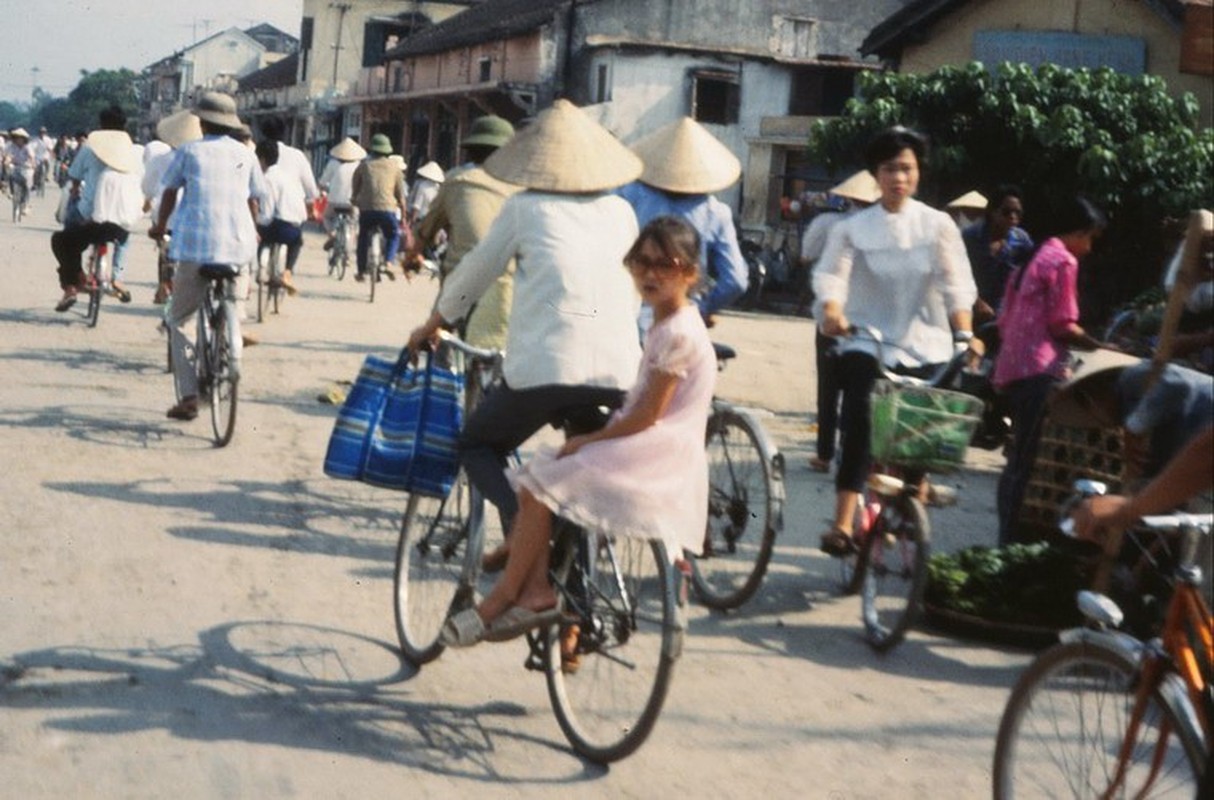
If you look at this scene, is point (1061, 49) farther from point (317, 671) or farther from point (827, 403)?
point (317, 671)

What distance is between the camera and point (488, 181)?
31.4ft

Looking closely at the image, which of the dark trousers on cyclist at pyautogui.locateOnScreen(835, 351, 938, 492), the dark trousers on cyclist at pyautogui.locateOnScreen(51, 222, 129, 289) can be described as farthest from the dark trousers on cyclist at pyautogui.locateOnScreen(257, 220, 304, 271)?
the dark trousers on cyclist at pyautogui.locateOnScreen(835, 351, 938, 492)

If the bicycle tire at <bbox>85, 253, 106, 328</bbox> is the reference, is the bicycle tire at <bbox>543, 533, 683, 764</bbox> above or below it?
below

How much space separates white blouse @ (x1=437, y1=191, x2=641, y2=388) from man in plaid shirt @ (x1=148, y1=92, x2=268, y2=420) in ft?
17.2

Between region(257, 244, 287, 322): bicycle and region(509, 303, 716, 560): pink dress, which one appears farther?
region(257, 244, 287, 322): bicycle

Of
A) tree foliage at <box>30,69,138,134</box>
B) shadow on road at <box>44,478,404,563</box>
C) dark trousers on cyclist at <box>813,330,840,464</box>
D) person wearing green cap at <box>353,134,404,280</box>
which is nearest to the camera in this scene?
shadow on road at <box>44,478,404,563</box>

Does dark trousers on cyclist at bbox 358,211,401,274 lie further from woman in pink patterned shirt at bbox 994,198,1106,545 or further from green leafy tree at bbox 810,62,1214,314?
woman in pink patterned shirt at bbox 994,198,1106,545

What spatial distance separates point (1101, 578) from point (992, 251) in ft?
29.1

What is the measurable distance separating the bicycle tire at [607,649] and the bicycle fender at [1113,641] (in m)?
1.51

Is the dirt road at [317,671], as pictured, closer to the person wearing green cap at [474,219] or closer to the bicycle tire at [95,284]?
the person wearing green cap at [474,219]

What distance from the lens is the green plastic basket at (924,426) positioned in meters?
7.08

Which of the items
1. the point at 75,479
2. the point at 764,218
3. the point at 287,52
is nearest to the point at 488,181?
the point at 75,479

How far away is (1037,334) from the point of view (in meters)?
8.57

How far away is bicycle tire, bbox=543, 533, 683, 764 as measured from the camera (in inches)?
214
